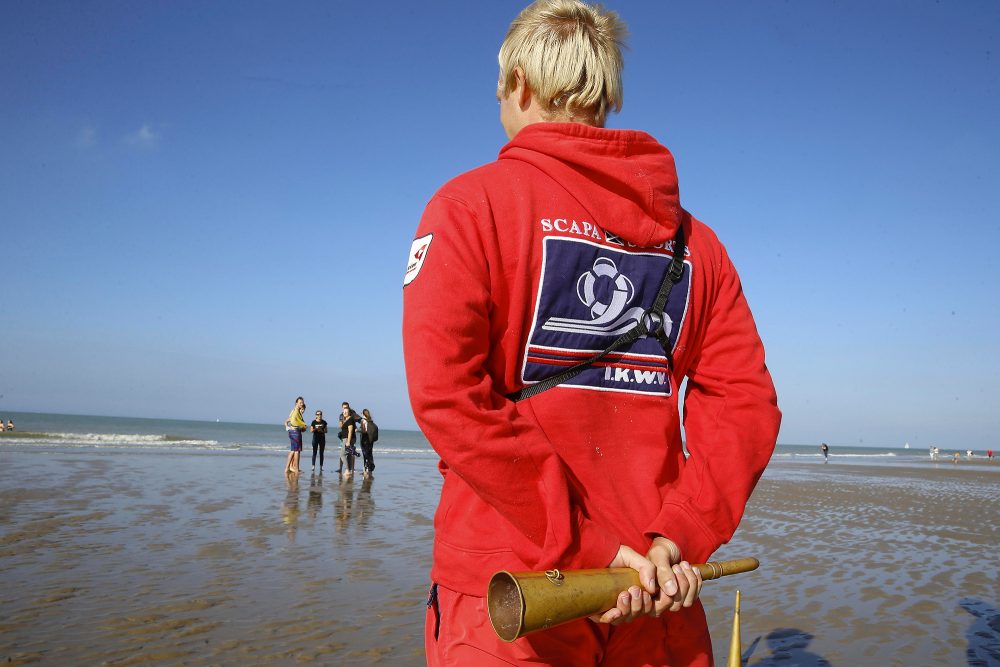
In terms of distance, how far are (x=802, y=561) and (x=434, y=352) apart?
9123 mm

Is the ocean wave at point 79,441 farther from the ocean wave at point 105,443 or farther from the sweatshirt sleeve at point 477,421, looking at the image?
the sweatshirt sleeve at point 477,421

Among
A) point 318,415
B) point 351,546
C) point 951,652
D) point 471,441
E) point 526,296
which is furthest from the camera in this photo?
point 318,415

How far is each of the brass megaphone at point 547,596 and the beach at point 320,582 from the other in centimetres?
396

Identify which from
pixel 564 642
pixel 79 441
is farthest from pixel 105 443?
pixel 564 642

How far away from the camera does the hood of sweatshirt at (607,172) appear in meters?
1.49

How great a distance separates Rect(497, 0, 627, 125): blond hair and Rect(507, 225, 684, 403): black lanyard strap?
1.26 ft

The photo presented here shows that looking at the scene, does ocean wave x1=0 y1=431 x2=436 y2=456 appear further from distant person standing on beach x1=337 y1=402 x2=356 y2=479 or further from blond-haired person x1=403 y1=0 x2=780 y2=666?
blond-haired person x1=403 y1=0 x2=780 y2=666

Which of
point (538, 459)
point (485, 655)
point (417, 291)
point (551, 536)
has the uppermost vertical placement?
point (417, 291)

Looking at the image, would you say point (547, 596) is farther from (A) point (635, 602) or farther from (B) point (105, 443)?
(B) point (105, 443)

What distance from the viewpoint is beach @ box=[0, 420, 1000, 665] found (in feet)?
16.1

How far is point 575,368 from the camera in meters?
1.44

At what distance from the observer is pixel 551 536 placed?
1248 mm

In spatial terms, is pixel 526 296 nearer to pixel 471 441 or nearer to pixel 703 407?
pixel 471 441

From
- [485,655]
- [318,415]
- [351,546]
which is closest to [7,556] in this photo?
[351,546]
